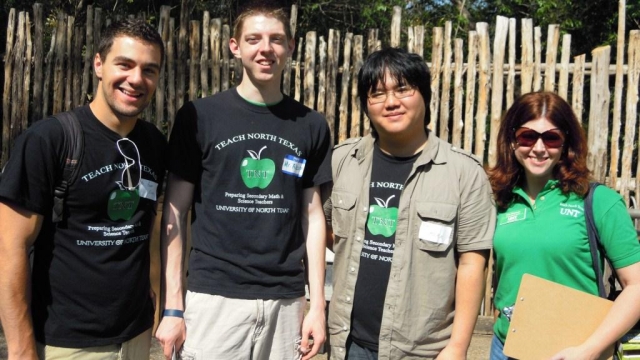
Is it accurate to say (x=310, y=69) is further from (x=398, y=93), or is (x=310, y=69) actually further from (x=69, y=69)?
(x=398, y=93)

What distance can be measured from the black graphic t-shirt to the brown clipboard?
1.73 feet

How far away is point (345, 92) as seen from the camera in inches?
226

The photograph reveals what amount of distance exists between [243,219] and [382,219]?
57 cm

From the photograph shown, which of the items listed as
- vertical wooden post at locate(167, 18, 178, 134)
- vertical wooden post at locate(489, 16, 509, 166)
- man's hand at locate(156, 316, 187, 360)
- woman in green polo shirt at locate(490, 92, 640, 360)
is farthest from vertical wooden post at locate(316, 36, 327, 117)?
man's hand at locate(156, 316, 187, 360)

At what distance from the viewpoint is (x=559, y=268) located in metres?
2.64

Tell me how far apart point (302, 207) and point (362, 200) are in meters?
0.29

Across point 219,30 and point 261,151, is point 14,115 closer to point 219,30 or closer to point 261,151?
point 219,30

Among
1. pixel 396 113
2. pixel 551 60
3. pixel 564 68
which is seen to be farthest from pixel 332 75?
pixel 396 113

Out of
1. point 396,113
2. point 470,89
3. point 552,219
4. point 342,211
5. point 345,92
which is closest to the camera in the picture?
point 552,219

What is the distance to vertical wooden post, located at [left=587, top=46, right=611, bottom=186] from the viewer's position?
546 centimetres

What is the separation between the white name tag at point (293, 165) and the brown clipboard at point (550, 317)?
991 millimetres

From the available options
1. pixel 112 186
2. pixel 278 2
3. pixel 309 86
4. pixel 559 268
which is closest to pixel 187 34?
pixel 309 86

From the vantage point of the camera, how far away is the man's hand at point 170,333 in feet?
8.88

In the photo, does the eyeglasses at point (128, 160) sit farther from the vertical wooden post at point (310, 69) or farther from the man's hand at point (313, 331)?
the vertical wooden post at point (310, 69)
